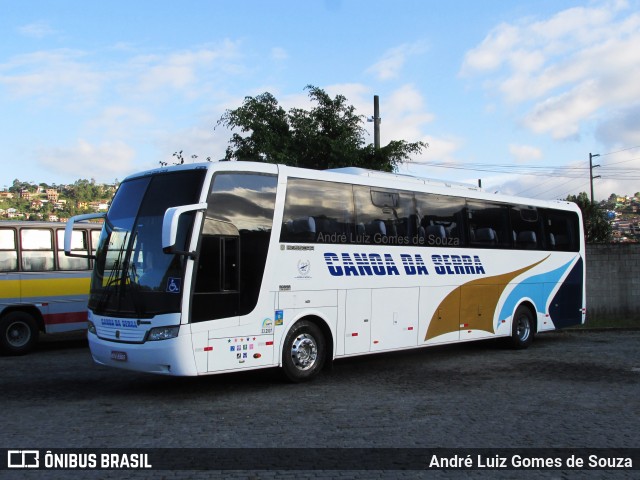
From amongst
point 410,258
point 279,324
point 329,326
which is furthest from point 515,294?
point 279,324

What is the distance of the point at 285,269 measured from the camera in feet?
33.6

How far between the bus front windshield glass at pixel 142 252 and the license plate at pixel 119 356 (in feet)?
1.79

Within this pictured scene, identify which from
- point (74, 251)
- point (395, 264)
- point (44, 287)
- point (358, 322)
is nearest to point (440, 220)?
point (395, 264)

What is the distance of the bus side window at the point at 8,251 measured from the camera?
13.9 metres

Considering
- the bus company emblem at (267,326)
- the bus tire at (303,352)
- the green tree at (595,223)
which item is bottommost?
the bus tire at (303,352)

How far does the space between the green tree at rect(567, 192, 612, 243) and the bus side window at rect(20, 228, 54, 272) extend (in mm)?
33545

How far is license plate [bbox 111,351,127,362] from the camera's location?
9170 millimetres

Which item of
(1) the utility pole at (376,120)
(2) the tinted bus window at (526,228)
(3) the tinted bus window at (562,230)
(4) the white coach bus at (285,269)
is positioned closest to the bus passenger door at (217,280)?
(4) the white coach bus at (285,269)

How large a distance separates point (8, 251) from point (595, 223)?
37.1 metres

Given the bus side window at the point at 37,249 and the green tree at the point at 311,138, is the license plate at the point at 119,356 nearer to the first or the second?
the bus side window at the point at 37,249

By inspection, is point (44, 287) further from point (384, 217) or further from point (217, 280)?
point (384, 217)

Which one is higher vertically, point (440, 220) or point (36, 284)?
point (440, 220)

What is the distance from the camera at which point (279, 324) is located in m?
10.0

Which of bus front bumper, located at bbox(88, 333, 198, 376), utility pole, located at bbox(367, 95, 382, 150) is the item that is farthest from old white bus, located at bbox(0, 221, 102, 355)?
utility pole, located at bbox(367, 95, 382, 150)
